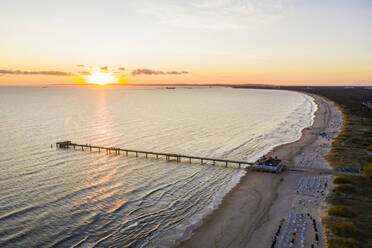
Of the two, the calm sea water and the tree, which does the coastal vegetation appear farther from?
the calm sea water

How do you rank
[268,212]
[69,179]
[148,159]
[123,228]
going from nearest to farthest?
[123,228], [268,212], [69,179], [148,159]

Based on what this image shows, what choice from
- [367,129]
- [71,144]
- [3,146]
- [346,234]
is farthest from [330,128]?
[3,146]

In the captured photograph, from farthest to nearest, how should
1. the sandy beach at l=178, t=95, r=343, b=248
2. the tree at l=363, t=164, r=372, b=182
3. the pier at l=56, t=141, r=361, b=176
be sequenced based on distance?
the pier at l=56, t=141, r=361, b=176 → the tree at l=363, t=164, r=372, b=182 → the sandy beach at l=178, t=95, r=343, b=248

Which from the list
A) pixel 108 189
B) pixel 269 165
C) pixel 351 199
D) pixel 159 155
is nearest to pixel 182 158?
pixel 159 155

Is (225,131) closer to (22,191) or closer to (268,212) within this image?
(268,212)

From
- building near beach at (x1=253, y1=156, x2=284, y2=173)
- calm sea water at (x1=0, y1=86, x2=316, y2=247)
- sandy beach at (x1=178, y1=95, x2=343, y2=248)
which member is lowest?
calm sea water at (x1=0, y1=86, x2=316, y2=247)

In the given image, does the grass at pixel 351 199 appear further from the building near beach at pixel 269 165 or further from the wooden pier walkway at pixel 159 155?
the wooden pier walkway at pixel 159 155

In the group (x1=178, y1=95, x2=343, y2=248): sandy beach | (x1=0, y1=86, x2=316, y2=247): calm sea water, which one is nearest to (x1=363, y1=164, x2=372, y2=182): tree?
(x1=178, y1=95, x2=343, y2=248): sandy beach

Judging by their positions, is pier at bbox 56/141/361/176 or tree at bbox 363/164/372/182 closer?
tree at bbox 363/164/372/182
